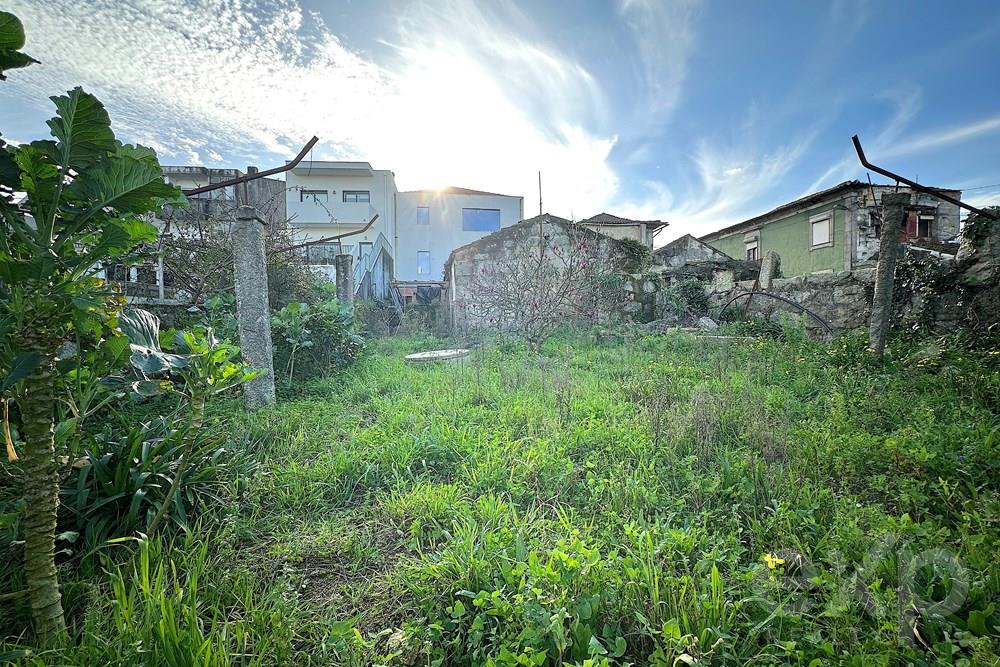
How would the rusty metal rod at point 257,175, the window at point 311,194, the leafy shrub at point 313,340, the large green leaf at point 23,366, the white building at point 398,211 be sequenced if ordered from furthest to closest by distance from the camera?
the white building at point 398,211, the window at point 311,194, the leafy shrub at point 313,340, the rusty metal rod at point 257,175, the large green leaf at point 23,366

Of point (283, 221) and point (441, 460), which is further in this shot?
point (283, 221)

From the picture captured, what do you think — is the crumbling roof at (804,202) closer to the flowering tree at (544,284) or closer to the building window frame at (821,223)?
the building window frame at (821,223)

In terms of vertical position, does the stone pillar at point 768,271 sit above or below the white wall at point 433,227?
below

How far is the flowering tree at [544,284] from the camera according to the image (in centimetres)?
816

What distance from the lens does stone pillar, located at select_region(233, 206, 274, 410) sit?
141 inches

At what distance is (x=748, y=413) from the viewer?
121 inches

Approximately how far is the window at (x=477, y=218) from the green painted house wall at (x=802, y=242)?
13.9m

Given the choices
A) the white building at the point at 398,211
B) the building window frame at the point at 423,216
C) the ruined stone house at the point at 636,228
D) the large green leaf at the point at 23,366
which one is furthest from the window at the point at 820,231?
→ the large green leaf at the point at 23,366

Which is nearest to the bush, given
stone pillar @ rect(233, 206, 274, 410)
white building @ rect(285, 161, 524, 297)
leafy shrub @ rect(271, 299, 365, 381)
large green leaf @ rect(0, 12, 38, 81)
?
large green leaf @ rect(0, 12, 38, 81)

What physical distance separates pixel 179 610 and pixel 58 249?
1182 millimetres

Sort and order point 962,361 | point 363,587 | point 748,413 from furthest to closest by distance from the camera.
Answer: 1. point 962,361
2. point 748,413
3. point 363,587

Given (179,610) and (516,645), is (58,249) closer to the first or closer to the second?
(179,610)

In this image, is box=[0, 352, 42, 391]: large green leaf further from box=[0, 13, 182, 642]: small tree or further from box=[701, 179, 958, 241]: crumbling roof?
box=[701, 179, 958, 241]: crumbling roof

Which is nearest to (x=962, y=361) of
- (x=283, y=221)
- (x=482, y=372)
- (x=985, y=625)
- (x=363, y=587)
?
(x=985, y=625)
